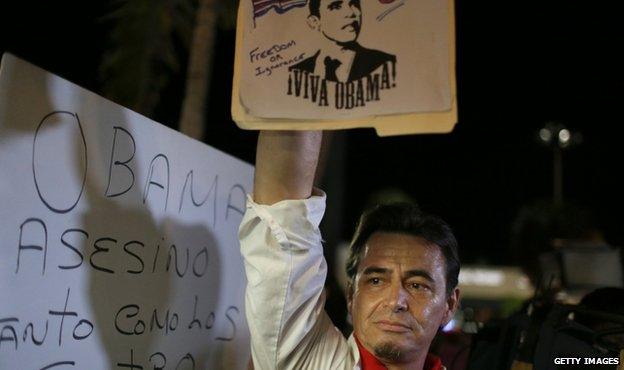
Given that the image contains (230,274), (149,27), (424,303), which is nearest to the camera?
(424,303)

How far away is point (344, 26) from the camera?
1845mm

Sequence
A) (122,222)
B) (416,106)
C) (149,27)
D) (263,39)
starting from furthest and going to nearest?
(149,27) < (122,222) < (263,39) < (416,106)

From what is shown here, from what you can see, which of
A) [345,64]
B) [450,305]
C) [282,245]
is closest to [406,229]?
[450,305]

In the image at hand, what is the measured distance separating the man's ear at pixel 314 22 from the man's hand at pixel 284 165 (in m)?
0.30

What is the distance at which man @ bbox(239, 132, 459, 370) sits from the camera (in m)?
2.00

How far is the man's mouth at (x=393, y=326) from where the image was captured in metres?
2.21

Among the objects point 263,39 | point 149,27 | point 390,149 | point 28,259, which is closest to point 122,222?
point 28,259

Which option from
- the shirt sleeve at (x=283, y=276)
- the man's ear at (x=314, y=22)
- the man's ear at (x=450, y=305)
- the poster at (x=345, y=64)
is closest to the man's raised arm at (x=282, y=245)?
the shirt sleeve at (x=283, y=276)

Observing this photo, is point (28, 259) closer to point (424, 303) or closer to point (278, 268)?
point (278, 268)

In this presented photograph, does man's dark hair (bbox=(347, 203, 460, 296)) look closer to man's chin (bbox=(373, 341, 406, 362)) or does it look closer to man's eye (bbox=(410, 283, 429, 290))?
man's eye (bbox=(410, 283, 429, 290))

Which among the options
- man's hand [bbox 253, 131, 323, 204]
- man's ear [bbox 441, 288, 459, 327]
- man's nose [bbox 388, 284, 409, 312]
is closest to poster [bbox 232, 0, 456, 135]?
man's hand [bbox 253, 131, 323, 204]

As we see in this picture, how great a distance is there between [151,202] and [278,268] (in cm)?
55

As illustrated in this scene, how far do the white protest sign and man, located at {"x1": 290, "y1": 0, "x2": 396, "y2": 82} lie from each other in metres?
0.64

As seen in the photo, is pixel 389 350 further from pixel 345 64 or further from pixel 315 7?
pixel 315 7
